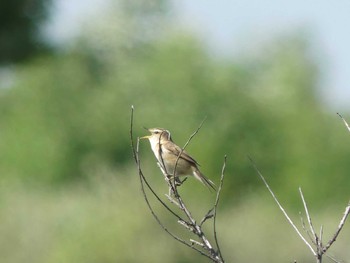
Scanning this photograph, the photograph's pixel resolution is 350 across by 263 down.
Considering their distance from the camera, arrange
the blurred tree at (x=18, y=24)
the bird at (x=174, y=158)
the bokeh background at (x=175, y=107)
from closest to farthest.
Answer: the bird at (x=174, y=158) < the blurred tree at (x=18, y=24) < the bokeh background at (x=175, y=107)

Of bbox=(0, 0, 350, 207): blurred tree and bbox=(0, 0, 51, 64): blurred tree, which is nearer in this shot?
bbox=(0, 0, 51, 64): blurred tree

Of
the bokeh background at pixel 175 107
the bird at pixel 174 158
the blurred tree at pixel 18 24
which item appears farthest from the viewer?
the bokeh background at pixel 175 107

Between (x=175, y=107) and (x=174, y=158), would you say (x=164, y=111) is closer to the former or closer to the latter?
(x=175, y=107)

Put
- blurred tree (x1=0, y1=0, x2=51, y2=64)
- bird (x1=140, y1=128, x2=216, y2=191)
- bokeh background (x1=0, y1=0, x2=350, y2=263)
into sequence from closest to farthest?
bird (x1=140, y1=128, x2=216, y2=191)
blurred tree (x1=0, y1=0, x2=51, y2=64)
bokeh background (x1=0, y1=0, x2=350, y2=263)

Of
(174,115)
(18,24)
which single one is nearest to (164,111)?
(174,115)

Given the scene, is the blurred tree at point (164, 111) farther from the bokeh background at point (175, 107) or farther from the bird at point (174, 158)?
the bird at point (174, 158)

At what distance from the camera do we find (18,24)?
20781 mm

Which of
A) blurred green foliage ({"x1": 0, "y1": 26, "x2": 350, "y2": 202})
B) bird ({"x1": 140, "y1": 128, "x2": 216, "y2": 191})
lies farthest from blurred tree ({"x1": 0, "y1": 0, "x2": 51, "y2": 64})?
blurred green foliage ({"x1": 0, "y1": 26, "x2": 350, "y2": 202})

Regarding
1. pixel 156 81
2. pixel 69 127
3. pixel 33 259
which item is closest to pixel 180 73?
pixel 156 81

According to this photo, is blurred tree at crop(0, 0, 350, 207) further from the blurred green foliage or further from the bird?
the bird

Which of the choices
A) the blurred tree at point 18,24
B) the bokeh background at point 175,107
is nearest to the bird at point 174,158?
the blurred tree at point 18,24

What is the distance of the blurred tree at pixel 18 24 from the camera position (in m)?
20.3

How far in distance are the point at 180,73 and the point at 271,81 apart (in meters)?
5.18

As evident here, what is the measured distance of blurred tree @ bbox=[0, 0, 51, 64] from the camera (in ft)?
66.7
